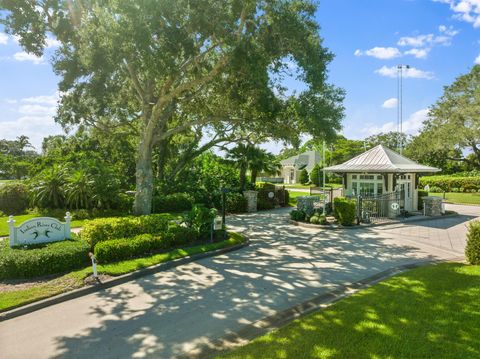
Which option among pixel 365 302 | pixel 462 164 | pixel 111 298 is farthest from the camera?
pixel 462 164

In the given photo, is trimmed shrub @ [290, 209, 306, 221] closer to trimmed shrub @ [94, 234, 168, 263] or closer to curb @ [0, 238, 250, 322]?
curb @ [0, 238, 250, 322]

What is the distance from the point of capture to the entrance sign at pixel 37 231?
9234 millimetres

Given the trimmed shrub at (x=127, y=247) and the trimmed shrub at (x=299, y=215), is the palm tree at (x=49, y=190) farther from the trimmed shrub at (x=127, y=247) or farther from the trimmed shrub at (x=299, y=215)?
the trimmed shrub at (x=299, y=215)

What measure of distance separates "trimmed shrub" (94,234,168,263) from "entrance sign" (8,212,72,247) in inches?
71.5

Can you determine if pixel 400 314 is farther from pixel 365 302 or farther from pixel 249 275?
pixel 249 275

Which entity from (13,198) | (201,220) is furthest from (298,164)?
(201,220)

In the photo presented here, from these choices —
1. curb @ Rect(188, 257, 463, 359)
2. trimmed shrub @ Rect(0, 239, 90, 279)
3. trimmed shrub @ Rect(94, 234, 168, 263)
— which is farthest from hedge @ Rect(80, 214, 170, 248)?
curb @ Rect(188, 257, 463, 359)

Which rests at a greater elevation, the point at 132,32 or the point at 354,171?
the point at 132,32

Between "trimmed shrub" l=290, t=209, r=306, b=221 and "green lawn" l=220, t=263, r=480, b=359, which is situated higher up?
"trimmed shrub" l=290, t=209, r=306, b=221

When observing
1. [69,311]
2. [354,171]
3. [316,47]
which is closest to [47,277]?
[69,311]

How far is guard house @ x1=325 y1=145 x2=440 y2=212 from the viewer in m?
18.7

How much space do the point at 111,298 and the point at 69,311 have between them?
0.89 metres

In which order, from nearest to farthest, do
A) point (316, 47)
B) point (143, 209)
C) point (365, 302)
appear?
1. point (365, 302)
2. point (316, 47)
3. point (143, 209)

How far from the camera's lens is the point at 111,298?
716 cm
